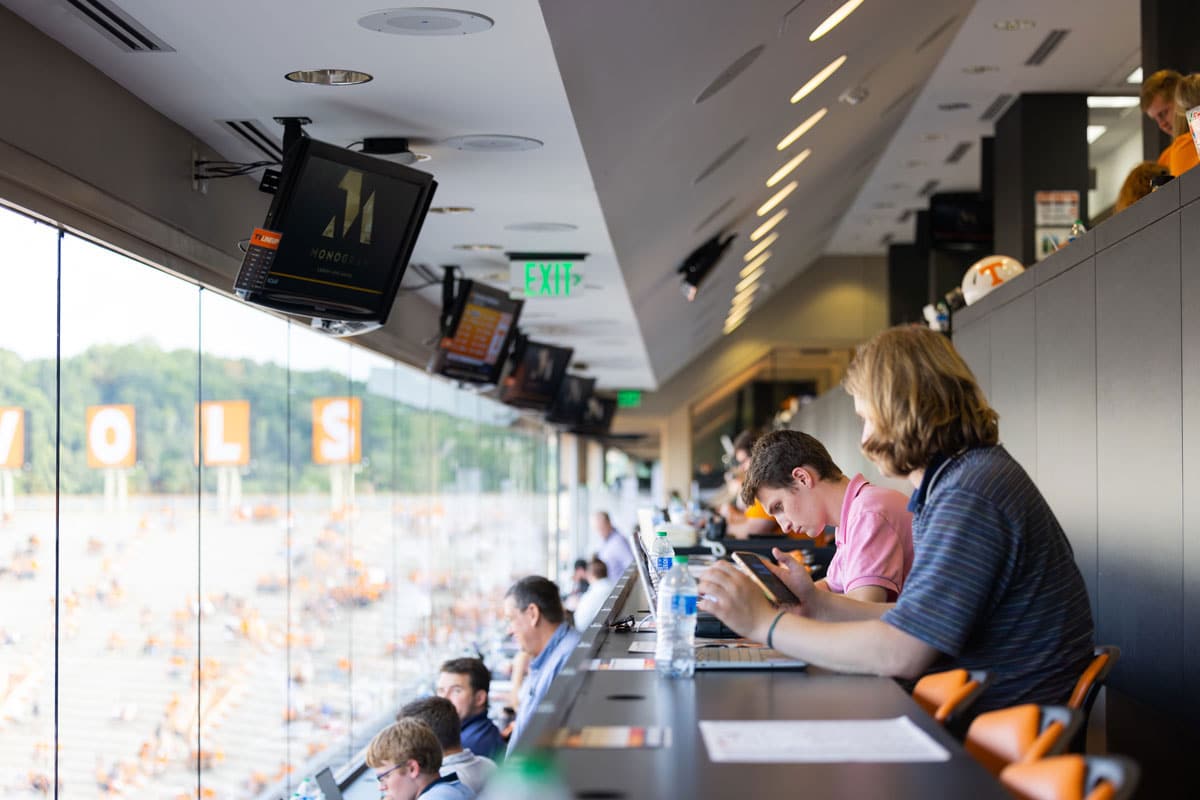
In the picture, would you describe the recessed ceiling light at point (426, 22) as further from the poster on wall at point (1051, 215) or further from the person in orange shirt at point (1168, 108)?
the poster on wall at point (1051, 215)

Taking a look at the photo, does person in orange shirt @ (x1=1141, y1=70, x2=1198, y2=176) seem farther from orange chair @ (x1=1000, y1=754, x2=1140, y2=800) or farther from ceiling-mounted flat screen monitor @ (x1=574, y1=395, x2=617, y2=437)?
ceiling-mounted flat screen monitor @ (x1=574, y1=395, x2=617, y2=437)

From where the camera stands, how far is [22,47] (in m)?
3.38

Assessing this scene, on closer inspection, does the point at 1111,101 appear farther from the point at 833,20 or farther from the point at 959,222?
the point at 833,20

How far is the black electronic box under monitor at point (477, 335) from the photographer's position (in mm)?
7887

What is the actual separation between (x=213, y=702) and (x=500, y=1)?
3.66 metres

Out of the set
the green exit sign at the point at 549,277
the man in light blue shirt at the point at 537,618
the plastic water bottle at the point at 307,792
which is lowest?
the plastic water bottle at the point at 307,792

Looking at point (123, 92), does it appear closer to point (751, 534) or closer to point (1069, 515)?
point (1069, 515)

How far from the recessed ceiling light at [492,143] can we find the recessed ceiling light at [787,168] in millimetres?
3587

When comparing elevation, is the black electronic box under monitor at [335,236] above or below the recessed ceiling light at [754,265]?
below

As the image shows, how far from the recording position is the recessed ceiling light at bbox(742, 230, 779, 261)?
454 inches

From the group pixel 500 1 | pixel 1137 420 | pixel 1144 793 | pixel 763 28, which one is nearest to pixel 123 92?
pixel 500 1

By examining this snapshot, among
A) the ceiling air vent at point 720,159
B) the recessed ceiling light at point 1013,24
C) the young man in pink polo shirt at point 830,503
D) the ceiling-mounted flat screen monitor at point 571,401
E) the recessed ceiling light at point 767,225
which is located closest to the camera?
the young man in pink polo shirt at point 830,503

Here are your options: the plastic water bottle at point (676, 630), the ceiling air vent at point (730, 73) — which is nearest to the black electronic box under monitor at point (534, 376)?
the ceiling air vent at point (730, 73)

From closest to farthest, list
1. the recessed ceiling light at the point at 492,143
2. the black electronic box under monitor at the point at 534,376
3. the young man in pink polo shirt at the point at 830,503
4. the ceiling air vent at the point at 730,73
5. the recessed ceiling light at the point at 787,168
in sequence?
1. the young man in pink polo shirt at the point at 830,503
2. the recessed ceiling light at the point at 492,143
3. the ceiling air vent at the point at 730,73
4. the recessed ceiling light at the point at 787,168
5. the black electronic box under monitor at the point at 534,376
